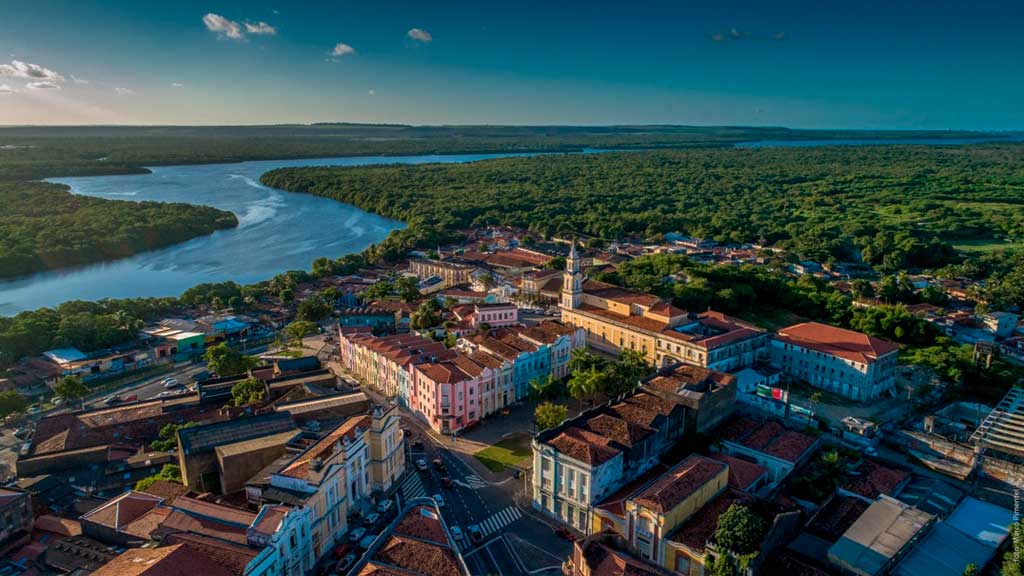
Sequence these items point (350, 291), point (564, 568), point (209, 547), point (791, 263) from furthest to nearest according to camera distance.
Result: point (791, 263)
point (350, 291)
point (564, 568)
point (209, 547)

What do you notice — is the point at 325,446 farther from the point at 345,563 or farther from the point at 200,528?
the point at 200,528

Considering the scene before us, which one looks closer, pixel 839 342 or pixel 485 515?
pixel 485 515

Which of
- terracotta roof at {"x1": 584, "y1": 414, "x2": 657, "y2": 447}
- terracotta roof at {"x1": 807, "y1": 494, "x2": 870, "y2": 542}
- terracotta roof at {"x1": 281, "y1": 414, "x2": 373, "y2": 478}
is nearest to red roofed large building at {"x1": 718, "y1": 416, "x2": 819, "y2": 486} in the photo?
terracotta roof at {"x1": 807, "y1": 494, "x2": 870, "y2": 542}

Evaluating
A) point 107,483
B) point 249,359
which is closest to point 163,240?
point 249,359

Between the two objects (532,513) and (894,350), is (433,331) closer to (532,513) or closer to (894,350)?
(532,513)

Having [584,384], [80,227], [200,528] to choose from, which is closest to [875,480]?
[584,384]

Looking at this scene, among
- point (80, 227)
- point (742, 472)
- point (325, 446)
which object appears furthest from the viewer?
point (80, 227)

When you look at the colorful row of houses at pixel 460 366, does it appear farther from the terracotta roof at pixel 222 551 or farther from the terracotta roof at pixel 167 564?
the terracotta roof at pixel 167 564
